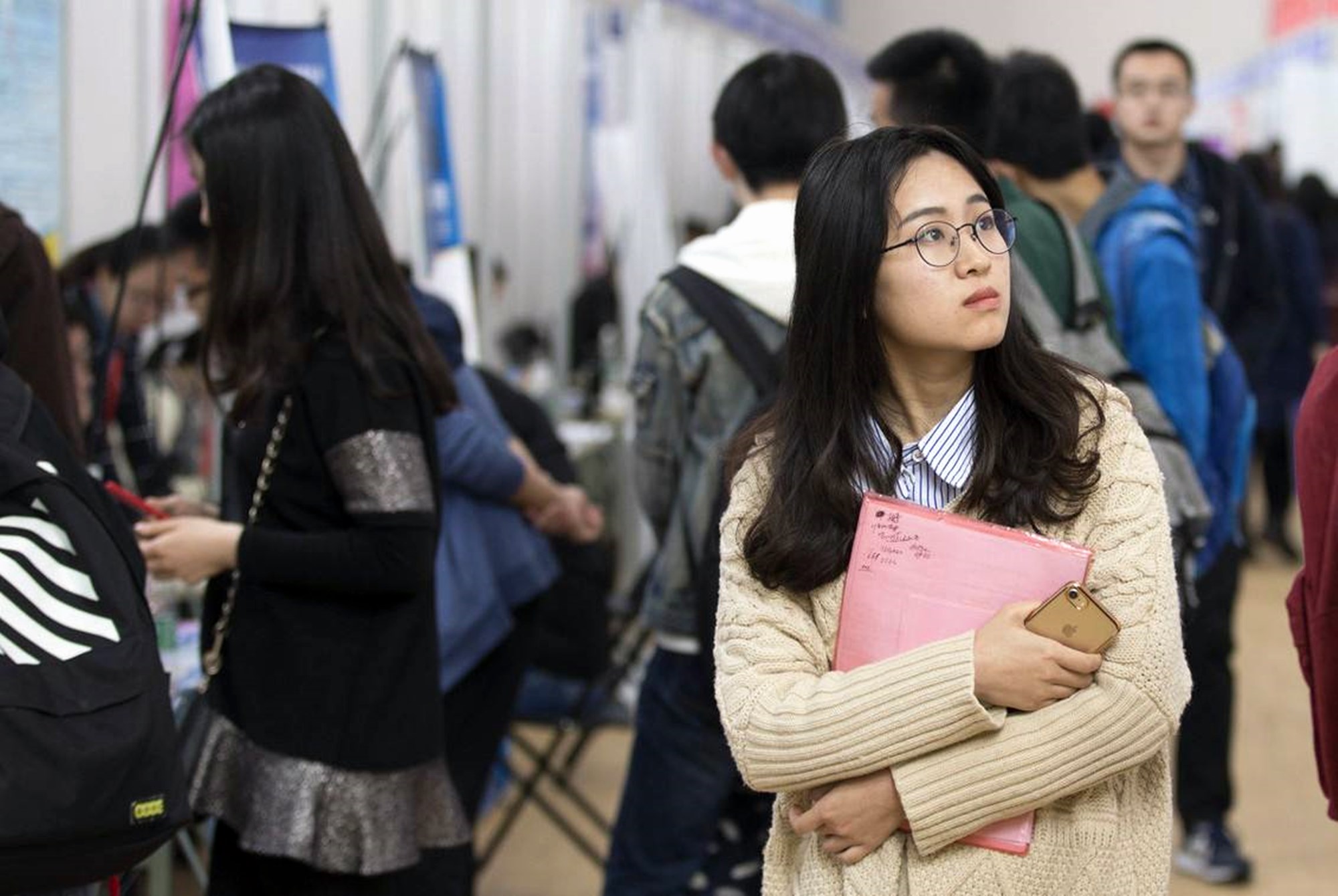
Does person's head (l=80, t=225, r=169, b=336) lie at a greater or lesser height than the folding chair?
greater

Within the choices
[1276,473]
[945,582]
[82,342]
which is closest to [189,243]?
[82,342]

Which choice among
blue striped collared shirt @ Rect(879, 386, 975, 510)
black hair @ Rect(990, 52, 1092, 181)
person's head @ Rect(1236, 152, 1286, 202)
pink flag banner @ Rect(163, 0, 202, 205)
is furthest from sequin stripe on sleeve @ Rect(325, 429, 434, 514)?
person's head @ Rect(1236, 152, 1286, 202)

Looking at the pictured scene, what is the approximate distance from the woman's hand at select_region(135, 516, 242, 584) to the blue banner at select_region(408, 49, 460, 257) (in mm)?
1974

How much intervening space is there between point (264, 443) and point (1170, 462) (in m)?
1.41

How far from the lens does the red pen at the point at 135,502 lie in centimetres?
235

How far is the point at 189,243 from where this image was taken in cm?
352

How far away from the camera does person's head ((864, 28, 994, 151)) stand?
2.90 metres

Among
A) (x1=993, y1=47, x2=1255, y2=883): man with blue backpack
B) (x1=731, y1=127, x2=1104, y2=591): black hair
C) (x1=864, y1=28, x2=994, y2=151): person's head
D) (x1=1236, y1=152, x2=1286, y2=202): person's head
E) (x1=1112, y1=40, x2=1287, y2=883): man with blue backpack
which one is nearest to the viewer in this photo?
(x1=731, y1=127, x2=1104, y2=591): black hair

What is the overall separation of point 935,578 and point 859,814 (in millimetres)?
228

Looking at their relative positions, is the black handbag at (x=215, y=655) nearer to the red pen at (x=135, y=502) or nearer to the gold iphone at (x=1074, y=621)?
the red pen at (x=135, y=502)

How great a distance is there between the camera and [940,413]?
5.74 feet

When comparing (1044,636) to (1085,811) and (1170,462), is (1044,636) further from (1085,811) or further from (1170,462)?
(1170,462)

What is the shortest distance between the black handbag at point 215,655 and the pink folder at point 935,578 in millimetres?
938

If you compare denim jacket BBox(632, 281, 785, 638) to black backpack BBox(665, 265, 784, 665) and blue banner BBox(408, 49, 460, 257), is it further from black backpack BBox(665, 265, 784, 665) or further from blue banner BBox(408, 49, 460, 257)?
blue banner BBox(408, 49, 460, 257)
